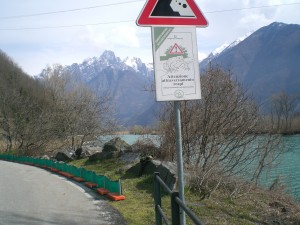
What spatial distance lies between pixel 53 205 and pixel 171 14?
6.60 metres

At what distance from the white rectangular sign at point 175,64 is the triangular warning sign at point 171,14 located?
8cm

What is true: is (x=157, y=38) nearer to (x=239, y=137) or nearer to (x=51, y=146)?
(x=239, y=137)

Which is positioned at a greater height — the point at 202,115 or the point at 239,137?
the point at 202,115

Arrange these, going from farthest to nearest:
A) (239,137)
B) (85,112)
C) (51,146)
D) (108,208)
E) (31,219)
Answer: (51,146) → (85,112) → (239,137) → (108,208) → (31,219)

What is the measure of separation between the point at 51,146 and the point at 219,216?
93.0ft

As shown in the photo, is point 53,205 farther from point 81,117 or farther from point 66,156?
point 81,117

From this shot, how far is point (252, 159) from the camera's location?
44.3 feet

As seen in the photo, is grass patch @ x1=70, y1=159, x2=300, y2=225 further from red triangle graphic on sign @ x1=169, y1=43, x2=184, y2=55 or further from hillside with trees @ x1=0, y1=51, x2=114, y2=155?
hillside with trees @ x1=0, y1=51, x2=114, y2=155

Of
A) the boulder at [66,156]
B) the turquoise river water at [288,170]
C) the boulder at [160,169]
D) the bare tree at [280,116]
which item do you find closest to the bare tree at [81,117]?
the boulder at [66,156]

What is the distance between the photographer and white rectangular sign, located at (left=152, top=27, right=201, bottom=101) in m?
3.93

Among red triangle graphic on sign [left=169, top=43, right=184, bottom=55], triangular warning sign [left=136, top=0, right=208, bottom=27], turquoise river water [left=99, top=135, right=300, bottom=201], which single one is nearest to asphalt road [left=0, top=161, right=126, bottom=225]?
red triangle graphic on sign [left=169, top=43, right=184, bottom=55]

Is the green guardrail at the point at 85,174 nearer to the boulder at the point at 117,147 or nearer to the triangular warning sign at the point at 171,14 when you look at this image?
the boulder at the point at 117,147

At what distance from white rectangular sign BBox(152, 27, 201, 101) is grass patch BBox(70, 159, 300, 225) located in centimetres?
417

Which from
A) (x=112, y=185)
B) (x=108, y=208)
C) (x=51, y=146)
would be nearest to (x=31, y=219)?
(x=108, y=208)
